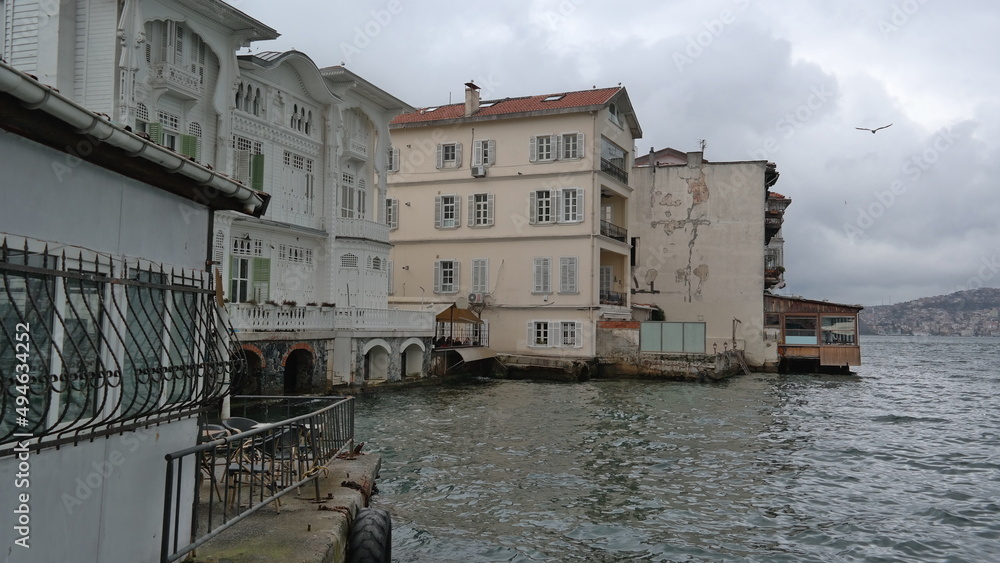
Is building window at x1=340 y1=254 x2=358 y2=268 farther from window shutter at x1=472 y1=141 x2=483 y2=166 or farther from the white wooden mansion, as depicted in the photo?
window shutter at x1=472 y1=141 x2=483 y2=166

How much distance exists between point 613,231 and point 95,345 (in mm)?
36895

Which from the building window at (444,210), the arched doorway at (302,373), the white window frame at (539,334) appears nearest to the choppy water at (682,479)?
the arched doorway at (302,373)

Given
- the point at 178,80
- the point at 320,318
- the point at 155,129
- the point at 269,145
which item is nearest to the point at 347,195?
the point at 269,145

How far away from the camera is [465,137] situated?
1591 inches

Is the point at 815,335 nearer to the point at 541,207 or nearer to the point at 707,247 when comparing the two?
the point at 707,247

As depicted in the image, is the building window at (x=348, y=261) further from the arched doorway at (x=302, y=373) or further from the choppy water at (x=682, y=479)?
the choppy water at (x=682, y=479)

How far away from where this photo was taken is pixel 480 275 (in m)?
39.6

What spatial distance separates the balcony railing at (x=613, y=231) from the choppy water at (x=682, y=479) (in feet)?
47.3

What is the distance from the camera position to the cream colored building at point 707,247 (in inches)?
1677

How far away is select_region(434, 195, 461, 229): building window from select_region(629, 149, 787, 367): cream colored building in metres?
10.7

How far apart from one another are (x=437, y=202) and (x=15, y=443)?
36561 millimetres

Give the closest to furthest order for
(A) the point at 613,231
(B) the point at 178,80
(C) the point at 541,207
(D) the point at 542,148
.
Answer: (B) the point at 178,80
(C) the point at 541,207
(D) the point at 542,148
(A) the point at 613,231

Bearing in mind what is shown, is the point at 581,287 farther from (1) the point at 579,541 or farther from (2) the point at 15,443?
(2) the point at 15,443

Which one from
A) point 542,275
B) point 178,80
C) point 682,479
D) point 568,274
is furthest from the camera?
point 542,275
